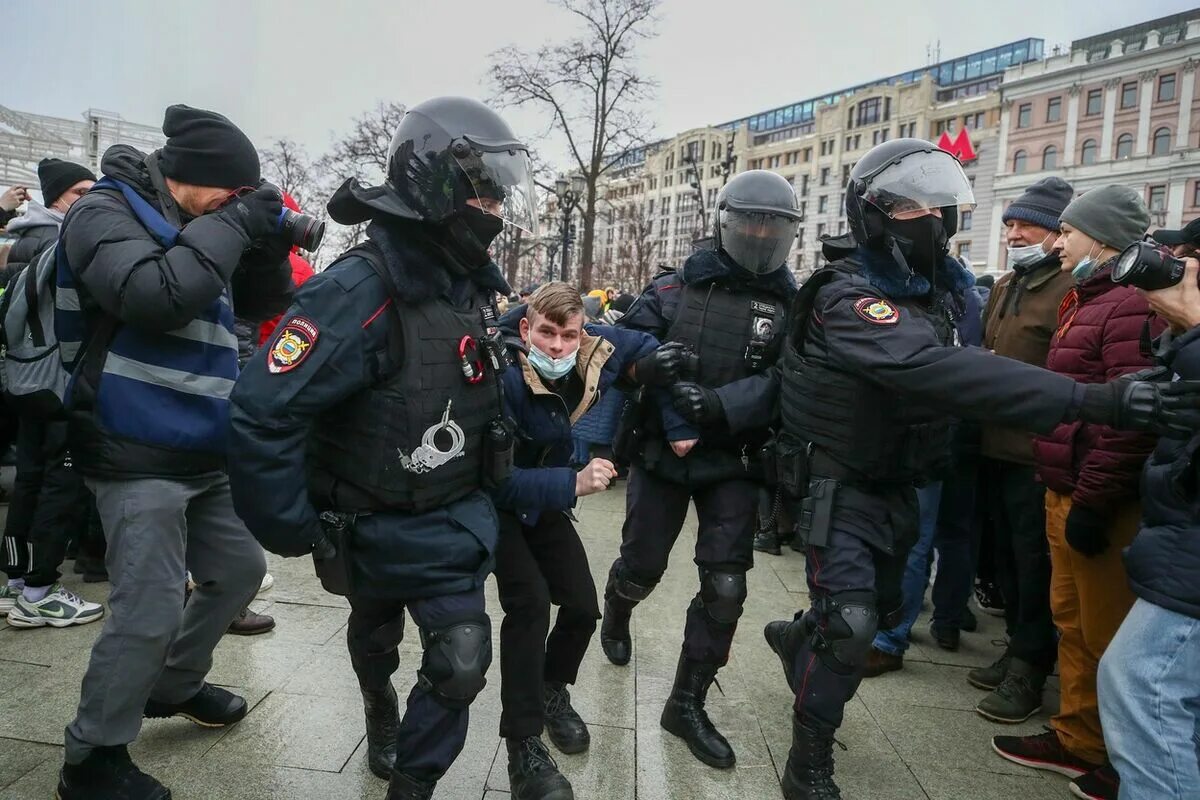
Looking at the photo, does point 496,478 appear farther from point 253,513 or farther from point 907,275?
point 907,275

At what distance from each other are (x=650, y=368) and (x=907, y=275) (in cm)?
100

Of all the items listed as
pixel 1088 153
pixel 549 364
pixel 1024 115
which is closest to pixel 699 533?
pixel 549 364

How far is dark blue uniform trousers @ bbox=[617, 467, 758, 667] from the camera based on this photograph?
125 inches

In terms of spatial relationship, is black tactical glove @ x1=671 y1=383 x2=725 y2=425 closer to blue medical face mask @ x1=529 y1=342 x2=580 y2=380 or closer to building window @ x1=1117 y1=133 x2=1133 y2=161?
blue medical face mask @ x1=529 y1=342 x2=580 y2=380

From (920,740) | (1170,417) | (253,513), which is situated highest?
(1170,417)

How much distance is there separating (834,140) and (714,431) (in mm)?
79973

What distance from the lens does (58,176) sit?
15.1ft

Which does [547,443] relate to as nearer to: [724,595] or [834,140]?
[724,595]

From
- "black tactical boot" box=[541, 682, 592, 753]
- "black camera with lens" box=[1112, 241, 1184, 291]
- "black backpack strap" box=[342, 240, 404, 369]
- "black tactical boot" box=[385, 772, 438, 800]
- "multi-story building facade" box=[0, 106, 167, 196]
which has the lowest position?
"black tactical boot" box=[541, 682, 592, 753]

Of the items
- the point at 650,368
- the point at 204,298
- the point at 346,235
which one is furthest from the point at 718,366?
the point at 346,235

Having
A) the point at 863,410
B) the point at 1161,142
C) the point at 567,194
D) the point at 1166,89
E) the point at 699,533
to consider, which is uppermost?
the point at 1166,89

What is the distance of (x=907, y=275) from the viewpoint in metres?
2.86

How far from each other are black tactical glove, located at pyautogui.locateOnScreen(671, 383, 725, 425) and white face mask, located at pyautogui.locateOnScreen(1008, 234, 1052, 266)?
6.32ft

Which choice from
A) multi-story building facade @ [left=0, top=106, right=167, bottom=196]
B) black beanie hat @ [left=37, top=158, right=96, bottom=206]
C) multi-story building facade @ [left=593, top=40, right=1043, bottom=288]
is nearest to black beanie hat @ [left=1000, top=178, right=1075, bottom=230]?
black beanie hat @ [left=37, top=158, right=96, bottom=206]
